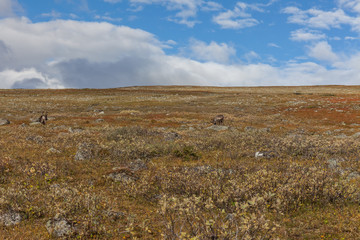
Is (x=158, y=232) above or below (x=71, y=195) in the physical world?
below

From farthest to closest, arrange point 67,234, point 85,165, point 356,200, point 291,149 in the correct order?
point 291,149 → point 85,165 → point 356,200 → point 67,234

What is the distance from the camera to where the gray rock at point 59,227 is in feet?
22.0

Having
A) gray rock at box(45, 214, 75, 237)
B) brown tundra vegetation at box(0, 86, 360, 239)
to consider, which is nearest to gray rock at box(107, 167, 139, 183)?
brown tundra vegetation at box(0, 86, 360, 239)

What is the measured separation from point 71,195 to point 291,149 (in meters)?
13.9

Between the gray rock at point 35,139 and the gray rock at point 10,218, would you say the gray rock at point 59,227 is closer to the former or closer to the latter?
the gray rock at point 10,218

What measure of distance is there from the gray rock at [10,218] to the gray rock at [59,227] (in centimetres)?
117

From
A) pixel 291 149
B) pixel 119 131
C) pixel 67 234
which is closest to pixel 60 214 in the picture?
pixel 67 234

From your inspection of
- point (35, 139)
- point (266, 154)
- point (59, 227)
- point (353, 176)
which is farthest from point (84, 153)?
point (353, 176)

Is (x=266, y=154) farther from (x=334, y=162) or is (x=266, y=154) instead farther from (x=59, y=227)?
(x=59, y=227)

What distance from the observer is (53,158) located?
47.0 ft

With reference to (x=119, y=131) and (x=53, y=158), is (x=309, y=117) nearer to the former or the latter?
(x=119, y=131)

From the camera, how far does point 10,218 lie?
294 inches

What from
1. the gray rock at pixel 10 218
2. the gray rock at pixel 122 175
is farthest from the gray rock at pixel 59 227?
the gray rock at pixel 122 175

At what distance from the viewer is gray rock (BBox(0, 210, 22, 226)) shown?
730 centimetres
